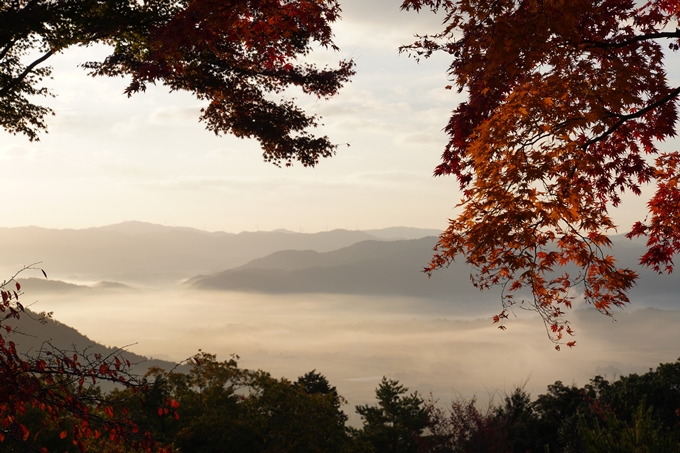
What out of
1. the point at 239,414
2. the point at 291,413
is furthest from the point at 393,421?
the point at 239,414

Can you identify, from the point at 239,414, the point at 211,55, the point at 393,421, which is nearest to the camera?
the point at 211,55

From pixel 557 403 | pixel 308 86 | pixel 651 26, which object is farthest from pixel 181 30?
pixel 557 403

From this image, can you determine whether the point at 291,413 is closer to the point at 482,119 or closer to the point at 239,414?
the point at 239,414

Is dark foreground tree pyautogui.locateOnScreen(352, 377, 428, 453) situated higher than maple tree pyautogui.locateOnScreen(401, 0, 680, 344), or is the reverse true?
maple tree pyautogui.locateOnScreen(401, 0, 680, 344)

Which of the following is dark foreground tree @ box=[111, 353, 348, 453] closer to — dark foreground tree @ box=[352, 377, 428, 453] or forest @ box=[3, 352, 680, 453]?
forest @ box=[3, 352, 680, 453]

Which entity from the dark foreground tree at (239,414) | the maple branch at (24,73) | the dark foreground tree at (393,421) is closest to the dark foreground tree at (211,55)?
the maple branch at (24,73)

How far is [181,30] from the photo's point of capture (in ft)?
25.0

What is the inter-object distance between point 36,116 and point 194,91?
4.31 m

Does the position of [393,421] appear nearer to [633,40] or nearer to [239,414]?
[239,414]

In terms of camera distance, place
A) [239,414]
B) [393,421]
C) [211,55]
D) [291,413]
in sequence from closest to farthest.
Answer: [211,55]
[239,414]
[291,413]
[393,421]

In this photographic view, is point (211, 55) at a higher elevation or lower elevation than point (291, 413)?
higher

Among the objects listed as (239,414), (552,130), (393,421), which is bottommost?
(393,421)

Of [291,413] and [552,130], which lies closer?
[552,130]

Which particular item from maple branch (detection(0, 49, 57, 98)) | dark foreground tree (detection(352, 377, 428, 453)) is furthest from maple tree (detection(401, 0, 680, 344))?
dark foreground tree (detection(352, 377, 428, 453))
